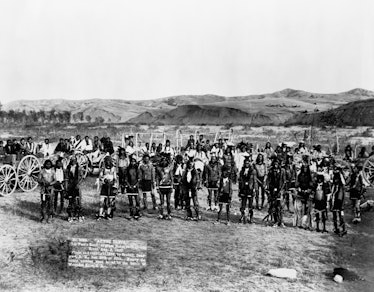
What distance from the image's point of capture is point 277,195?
1080cm

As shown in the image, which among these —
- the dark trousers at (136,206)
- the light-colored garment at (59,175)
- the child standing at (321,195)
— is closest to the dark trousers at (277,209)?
the child standing at (321,195)

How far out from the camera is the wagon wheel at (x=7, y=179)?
1259cm

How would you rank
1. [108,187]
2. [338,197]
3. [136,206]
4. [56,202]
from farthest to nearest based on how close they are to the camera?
[56,202], [136,206], [108,187], [338,197]

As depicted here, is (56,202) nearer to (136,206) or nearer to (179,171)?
(136,206)

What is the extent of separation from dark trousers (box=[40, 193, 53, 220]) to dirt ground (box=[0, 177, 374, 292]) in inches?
12.5

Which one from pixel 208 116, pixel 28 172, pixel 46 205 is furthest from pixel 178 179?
pixel 208 116

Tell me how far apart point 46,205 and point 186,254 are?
4.16 metres

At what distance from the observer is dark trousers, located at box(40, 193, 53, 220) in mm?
10449

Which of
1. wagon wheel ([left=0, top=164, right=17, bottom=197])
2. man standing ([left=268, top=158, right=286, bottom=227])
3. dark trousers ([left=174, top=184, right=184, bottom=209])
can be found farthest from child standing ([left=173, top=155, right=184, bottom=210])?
wagon wheel ([left=0, top=164, right=17, bottom=197])

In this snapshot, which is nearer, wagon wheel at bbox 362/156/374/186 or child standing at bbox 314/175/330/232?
child standing at bbox 314/175/330/232

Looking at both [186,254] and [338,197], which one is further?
[338,197]

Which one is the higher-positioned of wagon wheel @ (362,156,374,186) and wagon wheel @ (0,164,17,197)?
wagon wheel @ (362,156,374,186)

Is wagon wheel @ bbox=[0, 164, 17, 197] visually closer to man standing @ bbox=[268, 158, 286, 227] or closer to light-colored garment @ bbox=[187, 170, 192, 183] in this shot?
light-colored garment @ bbox=[187, 170, 192, 183]

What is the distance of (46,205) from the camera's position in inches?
424
